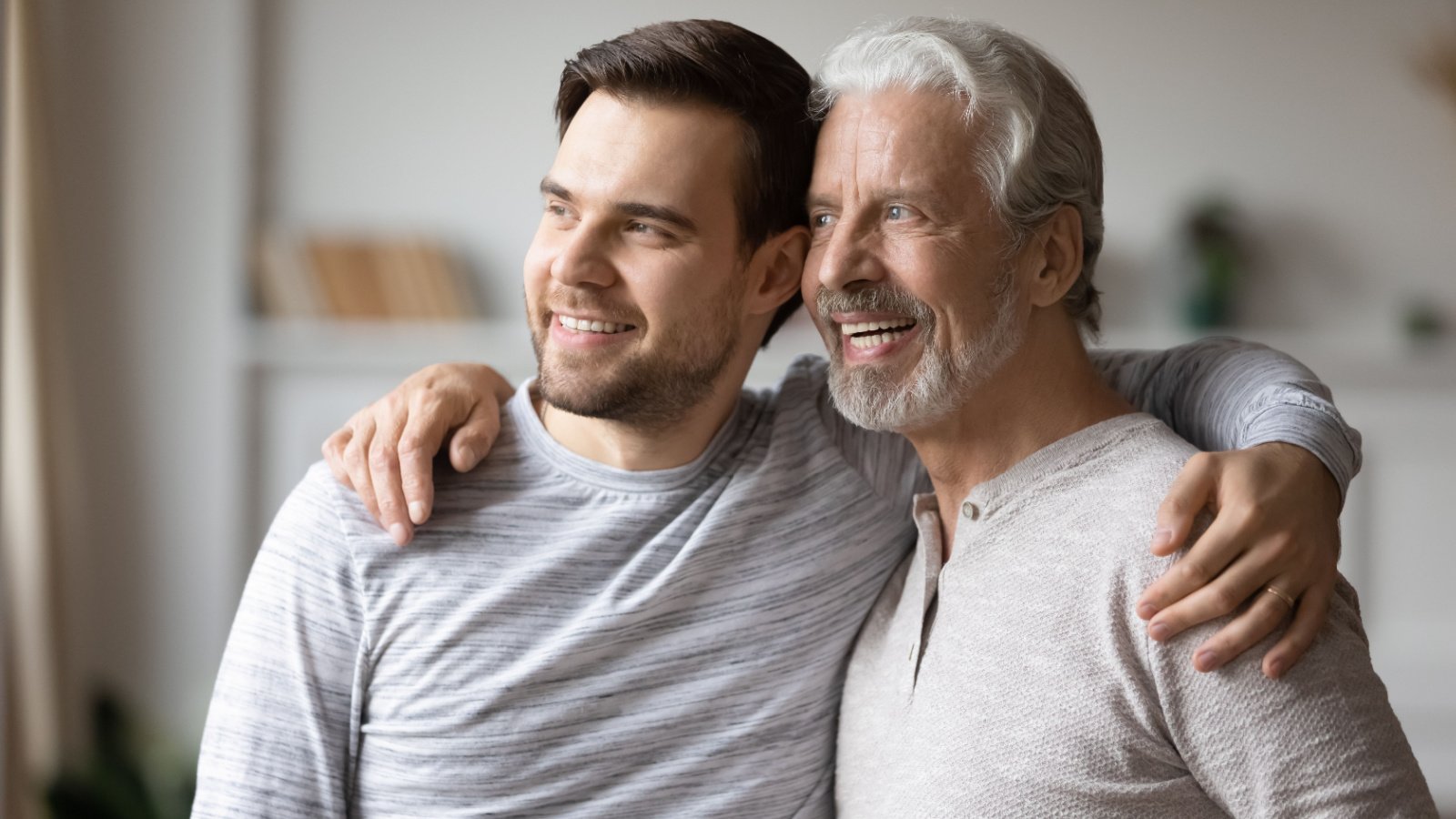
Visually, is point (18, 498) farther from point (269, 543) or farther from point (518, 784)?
point (518, 784)

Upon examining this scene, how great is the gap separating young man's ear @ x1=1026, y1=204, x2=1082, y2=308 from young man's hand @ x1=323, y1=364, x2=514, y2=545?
70 cm

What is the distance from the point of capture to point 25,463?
11.4ft

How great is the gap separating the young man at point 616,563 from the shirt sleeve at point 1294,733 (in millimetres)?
345

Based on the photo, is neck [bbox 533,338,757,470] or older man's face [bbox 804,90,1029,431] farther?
neck [bbox 533,338,757,470]

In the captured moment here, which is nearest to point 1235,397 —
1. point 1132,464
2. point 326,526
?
point 1132,464

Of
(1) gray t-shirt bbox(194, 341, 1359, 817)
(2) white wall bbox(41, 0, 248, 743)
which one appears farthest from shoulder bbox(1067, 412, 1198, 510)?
(2) white wall bbox(41, 0, 248, 743)

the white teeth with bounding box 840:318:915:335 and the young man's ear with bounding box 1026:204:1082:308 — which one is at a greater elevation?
the young man's ear with bounding box 1026:204:1082:308

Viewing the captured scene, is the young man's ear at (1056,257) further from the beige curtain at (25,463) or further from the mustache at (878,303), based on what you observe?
the beige curtain at (25,463)

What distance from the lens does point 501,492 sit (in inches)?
64.3

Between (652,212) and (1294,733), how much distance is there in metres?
0.90

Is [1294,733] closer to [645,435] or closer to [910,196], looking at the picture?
[910,196]

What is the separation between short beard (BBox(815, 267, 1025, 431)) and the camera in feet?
5.01

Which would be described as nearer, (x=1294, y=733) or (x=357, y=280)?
(x=1294, y=733)

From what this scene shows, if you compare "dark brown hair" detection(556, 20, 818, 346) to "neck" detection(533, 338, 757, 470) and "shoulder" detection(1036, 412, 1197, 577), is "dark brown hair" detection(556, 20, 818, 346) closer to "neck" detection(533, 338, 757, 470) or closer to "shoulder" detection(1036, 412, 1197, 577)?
"neck" detection(533, 338, 757, 470)
